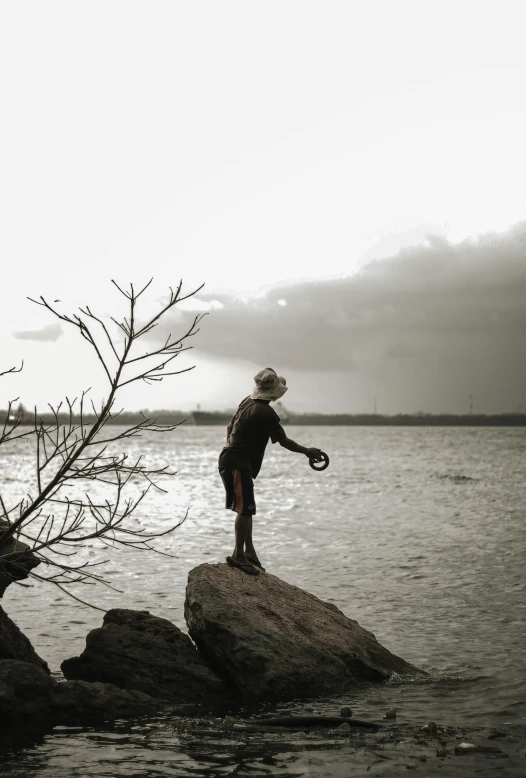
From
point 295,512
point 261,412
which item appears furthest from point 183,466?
point 261,412

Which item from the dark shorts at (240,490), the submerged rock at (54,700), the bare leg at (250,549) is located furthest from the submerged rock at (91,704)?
the dark shorts at (240,490)

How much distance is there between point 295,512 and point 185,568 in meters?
14.6

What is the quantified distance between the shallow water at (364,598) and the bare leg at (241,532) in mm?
1755

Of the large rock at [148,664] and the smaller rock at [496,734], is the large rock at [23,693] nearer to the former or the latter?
the large rock at [148,664]

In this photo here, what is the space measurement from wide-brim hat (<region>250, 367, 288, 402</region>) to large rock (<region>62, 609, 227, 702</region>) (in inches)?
104

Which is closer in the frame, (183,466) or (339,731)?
(339,731)

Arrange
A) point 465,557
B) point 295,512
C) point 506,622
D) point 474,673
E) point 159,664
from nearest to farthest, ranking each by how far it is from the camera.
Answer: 1. point 159,664
2. point 474,673
3. point 506,622
4. point 465,557
5. point 295,512

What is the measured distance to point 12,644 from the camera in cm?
870

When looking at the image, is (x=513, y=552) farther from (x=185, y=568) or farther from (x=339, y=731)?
(x=339, y=731)

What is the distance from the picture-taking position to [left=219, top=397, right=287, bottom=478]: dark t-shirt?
365 inches

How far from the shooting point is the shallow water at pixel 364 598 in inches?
288

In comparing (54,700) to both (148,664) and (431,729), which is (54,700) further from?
(431,729)

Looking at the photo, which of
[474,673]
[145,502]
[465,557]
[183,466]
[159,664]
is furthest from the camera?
[183,466]

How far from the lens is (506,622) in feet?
43.5
